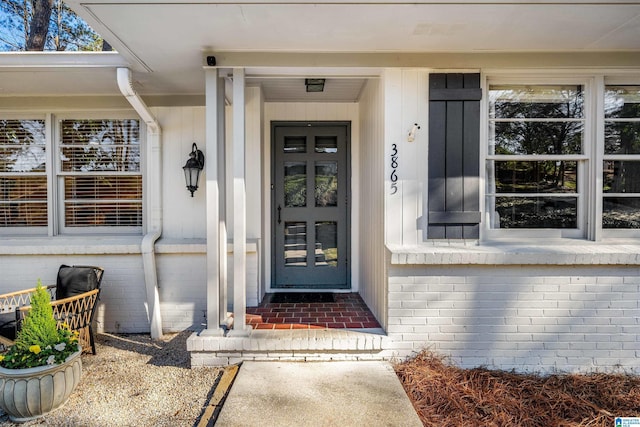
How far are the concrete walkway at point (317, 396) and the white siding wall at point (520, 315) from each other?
46cm

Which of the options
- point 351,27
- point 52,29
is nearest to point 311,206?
point 351,27

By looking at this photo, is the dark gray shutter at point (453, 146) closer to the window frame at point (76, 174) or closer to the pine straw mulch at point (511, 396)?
the pine straw mulch at point (511, 396)

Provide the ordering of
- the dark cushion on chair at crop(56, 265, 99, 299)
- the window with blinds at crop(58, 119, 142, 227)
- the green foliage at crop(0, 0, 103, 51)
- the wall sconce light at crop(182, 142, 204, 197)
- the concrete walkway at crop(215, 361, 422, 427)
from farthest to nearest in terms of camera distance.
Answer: the green foliage at crop(0, 0, 103, 51)
the window with blinds at crop(58, 119, 142, 227)
the wall sconce light at crop(182, 142, 204, 197)
the dark cushion on chair at crop(56, 265, 99, 299)
the concrete walkway at crop(215, 361, 422, 427)

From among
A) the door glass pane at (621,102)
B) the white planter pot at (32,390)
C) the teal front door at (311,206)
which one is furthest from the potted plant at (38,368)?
the door glass pane at (621,102)

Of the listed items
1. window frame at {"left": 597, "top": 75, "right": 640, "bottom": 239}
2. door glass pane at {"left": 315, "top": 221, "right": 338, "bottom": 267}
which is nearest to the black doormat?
door glass pane at {"left": 315, "top": 221, "right": 338, "bottom": 267}

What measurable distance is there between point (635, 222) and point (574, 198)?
60cm

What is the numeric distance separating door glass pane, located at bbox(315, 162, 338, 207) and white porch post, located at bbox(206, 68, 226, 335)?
5.47 ft

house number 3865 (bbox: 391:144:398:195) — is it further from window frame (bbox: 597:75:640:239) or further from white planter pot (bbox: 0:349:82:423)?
white planter pot (bbox: 0:349:82:423)

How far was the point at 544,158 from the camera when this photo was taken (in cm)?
296

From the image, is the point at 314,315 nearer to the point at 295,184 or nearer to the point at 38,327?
the point at 295,184

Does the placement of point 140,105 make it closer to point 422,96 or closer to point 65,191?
point 65,191

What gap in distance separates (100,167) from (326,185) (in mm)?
2611

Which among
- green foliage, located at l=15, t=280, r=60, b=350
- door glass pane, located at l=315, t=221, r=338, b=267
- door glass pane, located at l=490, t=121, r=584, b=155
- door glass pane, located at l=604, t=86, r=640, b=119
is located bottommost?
green foliage, located at l=15, t=280, r=60, b=350

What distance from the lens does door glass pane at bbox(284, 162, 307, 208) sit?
4.27 m
